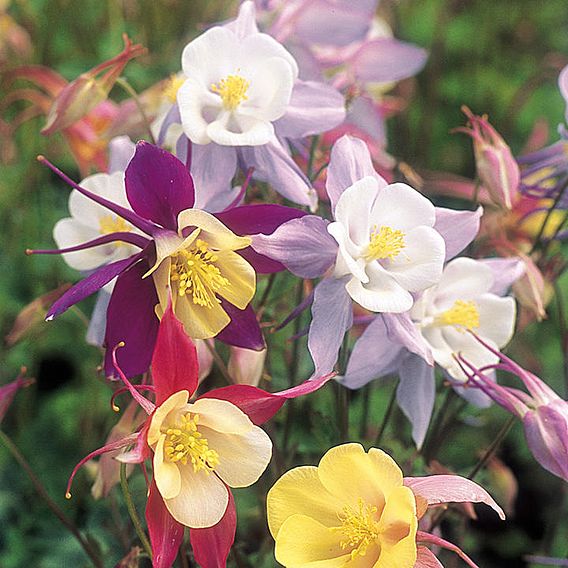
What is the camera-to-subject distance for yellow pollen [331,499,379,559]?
0.60 metres

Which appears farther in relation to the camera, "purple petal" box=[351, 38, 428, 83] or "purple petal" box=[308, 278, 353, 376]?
"purple petal" box=[351, 38, 428, 83]

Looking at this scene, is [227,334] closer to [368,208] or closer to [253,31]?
[368,208]

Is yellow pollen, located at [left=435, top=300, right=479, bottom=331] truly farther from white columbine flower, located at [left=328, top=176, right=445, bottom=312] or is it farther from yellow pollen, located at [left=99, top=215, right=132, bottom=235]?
yellow pollen, located at [left=99, top=215, right=132, bottom=235]

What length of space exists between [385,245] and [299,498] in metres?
0.19

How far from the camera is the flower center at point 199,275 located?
0.65m

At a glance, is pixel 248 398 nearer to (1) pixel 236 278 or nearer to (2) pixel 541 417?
(1) pixel 236 278

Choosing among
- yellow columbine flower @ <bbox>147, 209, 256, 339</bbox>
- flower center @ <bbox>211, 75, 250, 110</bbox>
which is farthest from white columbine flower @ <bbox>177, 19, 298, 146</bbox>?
yellow columbine flower @ <bbox>147, 209, 256, 339</bbox>

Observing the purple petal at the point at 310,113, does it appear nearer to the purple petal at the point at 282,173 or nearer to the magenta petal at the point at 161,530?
the purple petal at the point at 282,173

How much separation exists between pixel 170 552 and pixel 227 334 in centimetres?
16

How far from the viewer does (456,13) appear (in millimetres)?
2043

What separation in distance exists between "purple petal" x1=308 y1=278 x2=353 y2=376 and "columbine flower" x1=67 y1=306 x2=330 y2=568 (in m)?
0.07

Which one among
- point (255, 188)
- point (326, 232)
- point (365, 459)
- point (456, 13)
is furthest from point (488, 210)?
point (456, 13)

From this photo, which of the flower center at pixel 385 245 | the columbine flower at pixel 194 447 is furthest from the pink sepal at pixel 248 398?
the flower center at pixel 385 245

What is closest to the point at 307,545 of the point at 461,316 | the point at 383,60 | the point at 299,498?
the point at 299,498
